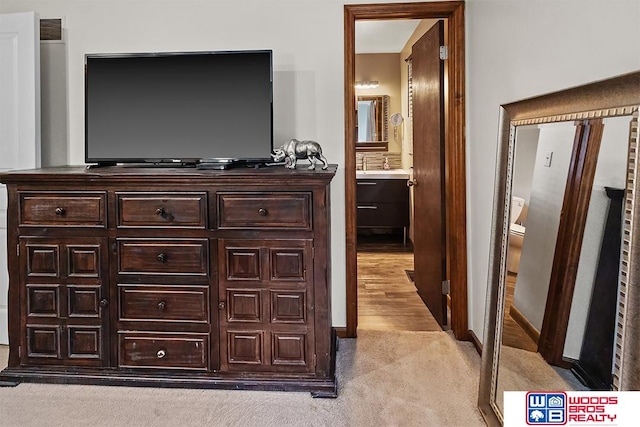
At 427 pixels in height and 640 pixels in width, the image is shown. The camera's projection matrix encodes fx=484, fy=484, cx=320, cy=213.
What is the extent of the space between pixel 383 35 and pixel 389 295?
10.3 ft

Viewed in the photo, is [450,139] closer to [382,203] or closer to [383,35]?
[382,203]

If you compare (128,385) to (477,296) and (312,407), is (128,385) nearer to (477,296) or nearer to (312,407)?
(312,407)

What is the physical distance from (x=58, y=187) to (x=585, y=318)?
2.30 meters

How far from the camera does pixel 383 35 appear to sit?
18.2 ft

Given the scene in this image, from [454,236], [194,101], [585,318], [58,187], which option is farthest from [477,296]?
[58,187]

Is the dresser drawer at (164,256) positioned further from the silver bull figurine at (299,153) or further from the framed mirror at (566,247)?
the framed mirror at (566,247)

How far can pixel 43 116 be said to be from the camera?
307 cm

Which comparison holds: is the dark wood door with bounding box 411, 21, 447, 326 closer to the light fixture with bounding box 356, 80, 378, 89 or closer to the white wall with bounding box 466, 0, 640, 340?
the white wall with bounding box 466, 0, 640, 340

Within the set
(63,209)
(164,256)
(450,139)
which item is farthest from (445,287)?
(63,209)

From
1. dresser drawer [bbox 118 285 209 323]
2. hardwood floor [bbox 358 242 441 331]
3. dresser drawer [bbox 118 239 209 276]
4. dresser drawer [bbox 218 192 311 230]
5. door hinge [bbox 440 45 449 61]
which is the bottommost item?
hardwood floor [bbox 358 242 441 331]

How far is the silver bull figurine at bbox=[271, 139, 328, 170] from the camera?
8.18 ft

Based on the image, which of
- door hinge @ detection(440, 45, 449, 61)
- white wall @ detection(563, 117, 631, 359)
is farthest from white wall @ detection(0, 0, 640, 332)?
white wall @ detection(563, 117, 631, 359)

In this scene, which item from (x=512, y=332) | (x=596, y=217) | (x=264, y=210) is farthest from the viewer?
(x=264, y=210)

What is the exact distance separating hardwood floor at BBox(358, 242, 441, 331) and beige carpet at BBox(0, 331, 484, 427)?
2.18ft
